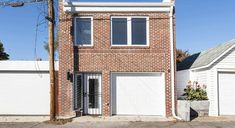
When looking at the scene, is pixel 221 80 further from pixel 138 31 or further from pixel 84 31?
pixel 84 31

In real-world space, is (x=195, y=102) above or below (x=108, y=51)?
below

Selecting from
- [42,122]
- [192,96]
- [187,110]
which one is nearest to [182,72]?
[192,96]

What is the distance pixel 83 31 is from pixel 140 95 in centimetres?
439

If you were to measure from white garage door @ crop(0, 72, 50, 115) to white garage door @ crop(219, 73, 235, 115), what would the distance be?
8.95 metres

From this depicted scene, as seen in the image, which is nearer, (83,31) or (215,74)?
(83,31)

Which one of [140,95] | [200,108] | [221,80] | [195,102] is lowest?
[200,108]

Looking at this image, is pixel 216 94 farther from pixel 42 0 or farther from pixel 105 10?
pixel 42 0

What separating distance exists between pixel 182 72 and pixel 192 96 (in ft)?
15.3

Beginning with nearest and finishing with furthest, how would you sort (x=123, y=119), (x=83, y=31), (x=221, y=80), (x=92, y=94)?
(x=123, y=119) < (x=83, y=31) < (x=92, y=94) < (x=221, y=80)

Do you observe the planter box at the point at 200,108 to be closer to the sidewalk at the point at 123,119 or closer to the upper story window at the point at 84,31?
the sidewalk at the point at 123,119

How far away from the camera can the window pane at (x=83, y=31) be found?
19.3 m

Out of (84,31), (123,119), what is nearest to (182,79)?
(123,119)

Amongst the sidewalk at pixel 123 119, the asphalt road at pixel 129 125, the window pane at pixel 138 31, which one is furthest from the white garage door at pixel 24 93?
the window pane at pixel 138 31

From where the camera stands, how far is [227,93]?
1995 cm
